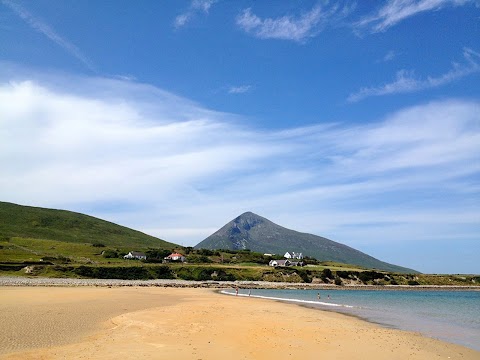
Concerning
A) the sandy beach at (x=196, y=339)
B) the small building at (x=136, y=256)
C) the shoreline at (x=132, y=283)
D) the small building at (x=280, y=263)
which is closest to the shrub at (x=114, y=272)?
the shoreline at (x=132, y=283)

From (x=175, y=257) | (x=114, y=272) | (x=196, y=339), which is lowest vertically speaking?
(x=196, y=339)

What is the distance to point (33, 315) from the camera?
2650cm

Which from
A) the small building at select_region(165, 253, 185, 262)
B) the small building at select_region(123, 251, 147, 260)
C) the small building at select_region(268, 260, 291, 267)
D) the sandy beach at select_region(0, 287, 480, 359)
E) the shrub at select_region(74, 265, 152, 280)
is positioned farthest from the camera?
the small building at select_region(268, 260, 291, 267)

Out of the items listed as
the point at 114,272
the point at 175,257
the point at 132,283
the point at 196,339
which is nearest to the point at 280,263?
the point at 175,257

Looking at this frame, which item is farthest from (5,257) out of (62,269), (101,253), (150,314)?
(150,314)

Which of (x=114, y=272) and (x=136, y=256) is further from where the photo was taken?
(x=136, y=256)

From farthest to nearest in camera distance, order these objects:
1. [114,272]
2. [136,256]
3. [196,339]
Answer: [136,256] < [114,272] < [196,339]

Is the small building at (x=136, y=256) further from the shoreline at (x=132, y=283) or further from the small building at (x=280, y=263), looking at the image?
the small building at (x=280, y=263)

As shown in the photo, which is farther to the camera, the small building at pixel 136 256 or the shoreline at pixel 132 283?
the small building at pixel 136 256

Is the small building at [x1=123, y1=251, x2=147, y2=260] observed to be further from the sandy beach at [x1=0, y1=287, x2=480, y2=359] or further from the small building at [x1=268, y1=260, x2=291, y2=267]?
the sandy beach at [x1=0, y1=287, x2=480, y2=359]

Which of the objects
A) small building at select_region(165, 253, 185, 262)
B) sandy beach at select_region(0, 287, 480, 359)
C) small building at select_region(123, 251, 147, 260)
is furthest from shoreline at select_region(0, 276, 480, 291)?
sandy beach at select_region(0, 287, 480, 359)

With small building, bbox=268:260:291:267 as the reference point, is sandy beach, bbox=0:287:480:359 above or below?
below

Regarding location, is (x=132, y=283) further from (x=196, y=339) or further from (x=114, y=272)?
(x=196, y=339)

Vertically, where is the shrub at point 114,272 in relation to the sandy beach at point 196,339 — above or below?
above
